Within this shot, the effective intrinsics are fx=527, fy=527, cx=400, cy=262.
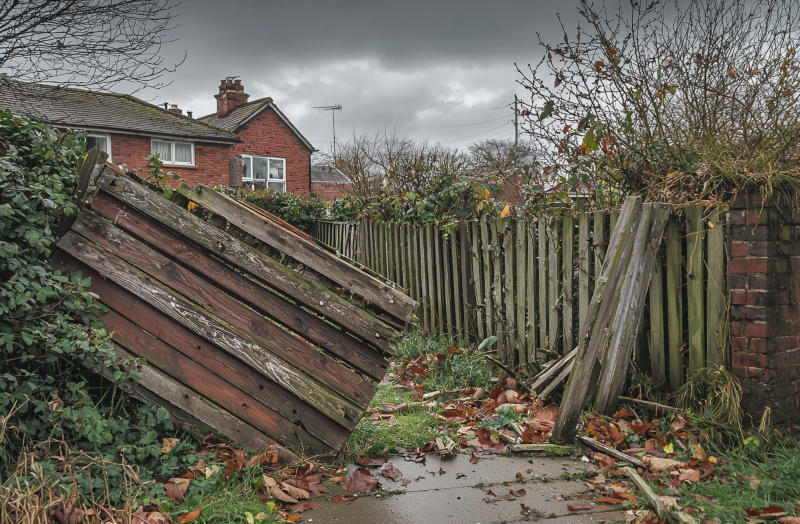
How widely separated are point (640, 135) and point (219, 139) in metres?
22.2

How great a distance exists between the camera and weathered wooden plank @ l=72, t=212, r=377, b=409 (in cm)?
293

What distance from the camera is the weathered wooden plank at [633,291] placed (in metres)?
3.47

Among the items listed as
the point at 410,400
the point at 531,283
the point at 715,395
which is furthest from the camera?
the point at 531,283

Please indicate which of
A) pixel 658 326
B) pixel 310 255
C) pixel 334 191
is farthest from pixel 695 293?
pixel 334 191

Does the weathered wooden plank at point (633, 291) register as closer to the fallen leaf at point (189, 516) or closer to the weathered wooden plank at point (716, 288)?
the weathered wooden plank at point (716, 288)

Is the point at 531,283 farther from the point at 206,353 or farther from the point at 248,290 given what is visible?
the point at 206,353

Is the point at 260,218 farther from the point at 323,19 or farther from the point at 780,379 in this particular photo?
the point at 323,19

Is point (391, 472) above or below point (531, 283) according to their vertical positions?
below

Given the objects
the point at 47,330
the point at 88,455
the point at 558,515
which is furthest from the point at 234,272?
the point at 558,515

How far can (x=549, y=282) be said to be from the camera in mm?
4684

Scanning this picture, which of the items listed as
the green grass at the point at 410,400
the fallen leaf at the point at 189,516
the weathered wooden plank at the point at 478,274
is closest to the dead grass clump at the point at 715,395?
the green grass at the point at 410,400

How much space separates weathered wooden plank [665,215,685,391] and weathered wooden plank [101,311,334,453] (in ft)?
7.68

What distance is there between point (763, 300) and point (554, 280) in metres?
1.65

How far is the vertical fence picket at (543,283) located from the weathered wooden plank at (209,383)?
95.7 inches
